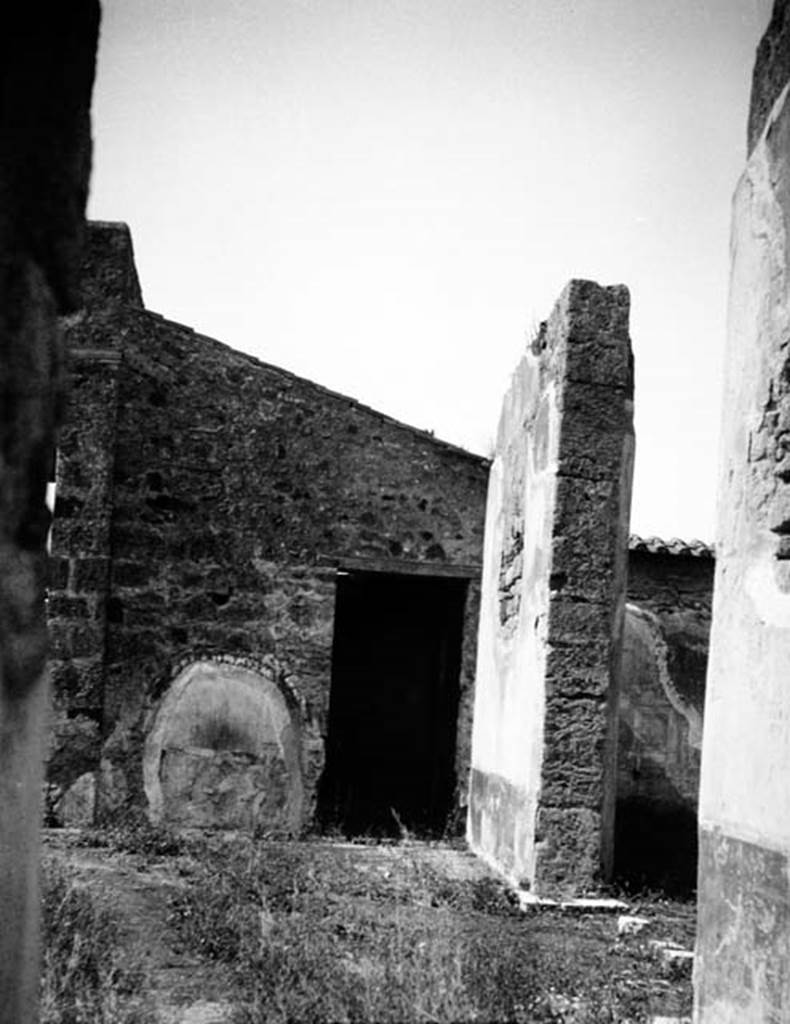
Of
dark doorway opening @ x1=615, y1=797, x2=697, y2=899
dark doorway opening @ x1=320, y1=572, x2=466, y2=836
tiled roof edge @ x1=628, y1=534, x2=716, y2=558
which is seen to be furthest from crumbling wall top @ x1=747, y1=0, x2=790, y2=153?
dark doorway opening @ x1=320, y1=572, x2=466, y2=836

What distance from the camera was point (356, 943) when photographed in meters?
4.97

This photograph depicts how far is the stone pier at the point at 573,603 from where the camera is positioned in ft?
21.4

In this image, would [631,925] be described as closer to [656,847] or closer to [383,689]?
[656,847]

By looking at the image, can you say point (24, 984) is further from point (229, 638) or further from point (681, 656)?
point (681, 656)

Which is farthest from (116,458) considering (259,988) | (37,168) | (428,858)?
(37,168)

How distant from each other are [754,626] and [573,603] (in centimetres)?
319

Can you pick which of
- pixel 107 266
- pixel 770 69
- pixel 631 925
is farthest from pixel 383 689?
pixel 770 69

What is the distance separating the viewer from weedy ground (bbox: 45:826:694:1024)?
391 cm

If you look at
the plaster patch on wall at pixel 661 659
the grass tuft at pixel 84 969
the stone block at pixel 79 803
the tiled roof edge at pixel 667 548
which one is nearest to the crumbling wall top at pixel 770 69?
the grass tuft at pixel 84 969

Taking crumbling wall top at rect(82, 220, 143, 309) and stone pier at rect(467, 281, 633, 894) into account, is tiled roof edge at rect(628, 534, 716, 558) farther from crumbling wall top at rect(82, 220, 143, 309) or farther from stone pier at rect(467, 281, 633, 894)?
crumbling wall top at rect(82, 220, 143, 309)

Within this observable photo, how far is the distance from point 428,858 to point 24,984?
6.15 meters

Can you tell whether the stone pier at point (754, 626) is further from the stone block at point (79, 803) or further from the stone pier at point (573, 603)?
the stone block at point (79, 803)

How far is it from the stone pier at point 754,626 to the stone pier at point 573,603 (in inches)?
110

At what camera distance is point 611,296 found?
6.80 m
